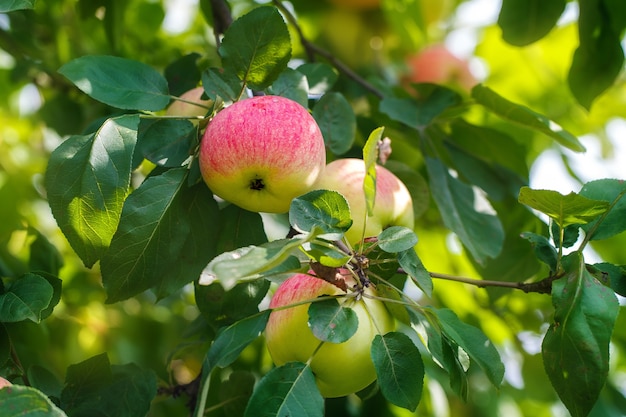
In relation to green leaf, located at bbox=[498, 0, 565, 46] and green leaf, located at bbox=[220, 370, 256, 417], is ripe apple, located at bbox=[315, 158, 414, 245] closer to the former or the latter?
green leaf, located at bbox=[220, 370, 256, 417]

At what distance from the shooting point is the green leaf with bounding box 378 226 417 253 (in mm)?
875

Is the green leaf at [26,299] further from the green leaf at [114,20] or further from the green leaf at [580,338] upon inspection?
the green leaf at [114,20]

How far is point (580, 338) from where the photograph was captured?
2.74 feet

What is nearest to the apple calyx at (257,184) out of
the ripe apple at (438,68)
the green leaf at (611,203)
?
the green leaf at (611,203)

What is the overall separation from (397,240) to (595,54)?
33.7 inches

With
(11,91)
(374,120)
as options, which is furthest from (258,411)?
(11,91)

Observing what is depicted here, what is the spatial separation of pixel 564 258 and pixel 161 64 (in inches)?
49.7

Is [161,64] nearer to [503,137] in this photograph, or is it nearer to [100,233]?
[503,137]

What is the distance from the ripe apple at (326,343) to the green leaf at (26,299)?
0.29 meters

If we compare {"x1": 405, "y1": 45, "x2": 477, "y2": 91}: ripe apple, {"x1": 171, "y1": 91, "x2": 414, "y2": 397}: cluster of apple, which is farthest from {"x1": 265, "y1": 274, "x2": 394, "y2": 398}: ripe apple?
{"x1": 405, "y1": 45, "x2": 477, "y2": 91}: ripe apple

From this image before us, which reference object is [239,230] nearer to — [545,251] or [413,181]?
[413,181]

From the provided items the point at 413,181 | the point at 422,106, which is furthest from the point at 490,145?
the point at 413,181

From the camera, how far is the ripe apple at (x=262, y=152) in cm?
95

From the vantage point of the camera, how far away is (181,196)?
1065mm
